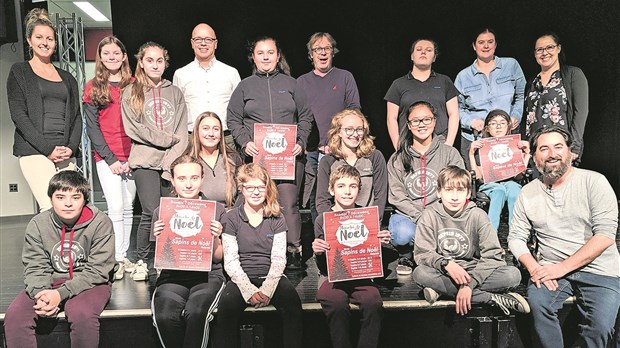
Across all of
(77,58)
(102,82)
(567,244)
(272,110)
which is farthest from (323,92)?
(77,58)

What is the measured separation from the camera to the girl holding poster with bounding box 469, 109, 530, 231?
3957 millimetres

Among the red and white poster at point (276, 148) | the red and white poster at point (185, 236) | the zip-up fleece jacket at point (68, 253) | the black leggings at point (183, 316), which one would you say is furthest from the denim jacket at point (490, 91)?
the zip-up fleece jacket at point (68, 253)

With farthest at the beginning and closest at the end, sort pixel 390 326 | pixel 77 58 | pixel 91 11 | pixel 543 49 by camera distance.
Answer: pixel 91 11 → pixel 77 58 → pixel 543 49 → pixel 390 326

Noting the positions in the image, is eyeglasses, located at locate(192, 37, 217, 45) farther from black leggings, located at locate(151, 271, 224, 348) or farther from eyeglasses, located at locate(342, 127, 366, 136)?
black leggings, located at locate(151, 271, 224, 348)

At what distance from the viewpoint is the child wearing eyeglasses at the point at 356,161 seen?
141 inches

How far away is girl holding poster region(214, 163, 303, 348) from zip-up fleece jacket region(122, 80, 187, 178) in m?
0.78

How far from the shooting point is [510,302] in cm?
295

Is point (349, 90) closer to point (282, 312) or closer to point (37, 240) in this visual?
point (282, 312)

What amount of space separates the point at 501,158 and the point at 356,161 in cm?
114

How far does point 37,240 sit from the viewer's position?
9.68ft

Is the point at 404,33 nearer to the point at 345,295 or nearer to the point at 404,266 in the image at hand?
the point at 404,266

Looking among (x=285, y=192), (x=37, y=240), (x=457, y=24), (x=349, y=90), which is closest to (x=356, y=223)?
(x=285, y=192)

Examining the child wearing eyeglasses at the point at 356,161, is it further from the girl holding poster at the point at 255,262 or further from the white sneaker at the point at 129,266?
the white sneaker at the point at 129,266

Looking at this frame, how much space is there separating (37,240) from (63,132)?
40.8 inches
